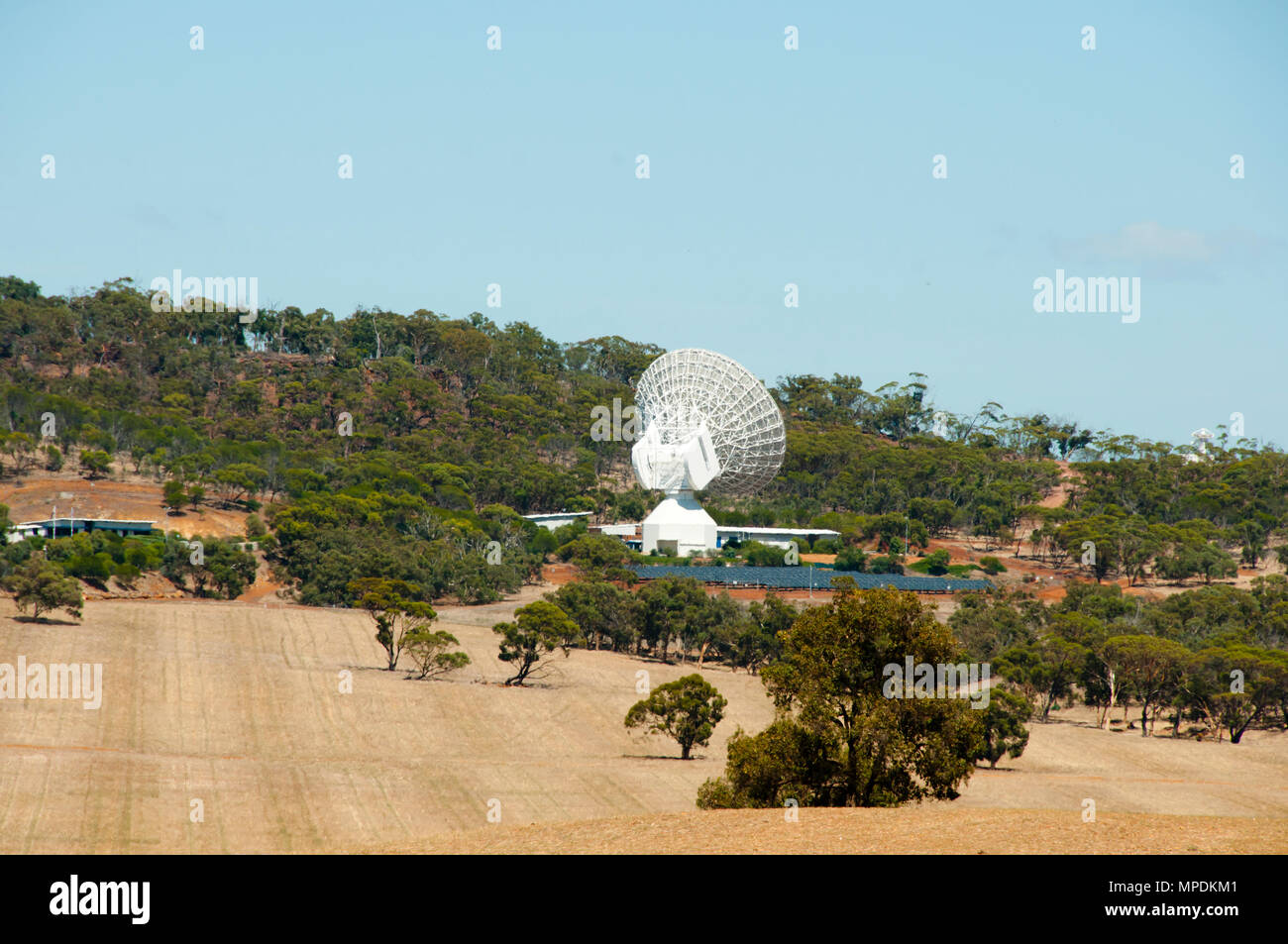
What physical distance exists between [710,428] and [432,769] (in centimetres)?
5816

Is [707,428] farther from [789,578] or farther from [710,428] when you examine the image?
[789,578]

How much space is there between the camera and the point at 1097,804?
34719mm

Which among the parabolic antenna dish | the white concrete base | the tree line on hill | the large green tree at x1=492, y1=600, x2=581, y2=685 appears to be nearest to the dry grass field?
the large green tree at x1=492, y1=600, x2=581, y2=685

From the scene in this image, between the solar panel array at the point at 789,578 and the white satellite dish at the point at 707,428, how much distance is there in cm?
709

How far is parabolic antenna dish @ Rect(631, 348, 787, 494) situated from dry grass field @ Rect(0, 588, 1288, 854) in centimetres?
3183

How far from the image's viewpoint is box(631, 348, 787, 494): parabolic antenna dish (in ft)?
309

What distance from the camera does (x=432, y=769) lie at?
39.1m

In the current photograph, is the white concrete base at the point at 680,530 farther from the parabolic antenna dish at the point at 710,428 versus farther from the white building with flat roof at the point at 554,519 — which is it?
the white building with flat roof at the point at 554,519

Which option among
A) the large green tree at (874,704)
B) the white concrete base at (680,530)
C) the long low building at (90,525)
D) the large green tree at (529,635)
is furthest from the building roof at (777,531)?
the large green tree at (874,704)

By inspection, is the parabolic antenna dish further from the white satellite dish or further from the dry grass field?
the dry grass field

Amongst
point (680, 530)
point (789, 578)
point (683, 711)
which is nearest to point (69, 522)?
point (680, 530)

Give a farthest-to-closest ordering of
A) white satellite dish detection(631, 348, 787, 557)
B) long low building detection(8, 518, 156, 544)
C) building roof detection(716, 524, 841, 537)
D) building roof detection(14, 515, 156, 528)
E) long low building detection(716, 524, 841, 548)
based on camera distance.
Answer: building roof detection(716, 524, 841, 537) < long low building detection(716, 524, 841, 548) < white satellite dish detection(631, 348, 787, 557) < building roof detection(14, 515, 156, 528) < long low building detection(8, 518, 156, 544)
